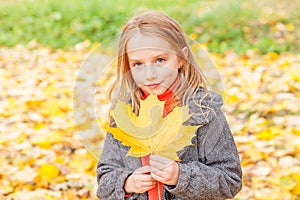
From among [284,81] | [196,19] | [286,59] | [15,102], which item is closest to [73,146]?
[15,102]

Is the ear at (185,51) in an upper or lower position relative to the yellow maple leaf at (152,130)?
upper

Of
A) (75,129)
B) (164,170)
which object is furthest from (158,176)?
(75,129)

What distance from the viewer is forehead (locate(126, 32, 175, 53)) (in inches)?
67.3

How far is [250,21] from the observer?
6.01 meters

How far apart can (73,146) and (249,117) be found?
3.83 feet

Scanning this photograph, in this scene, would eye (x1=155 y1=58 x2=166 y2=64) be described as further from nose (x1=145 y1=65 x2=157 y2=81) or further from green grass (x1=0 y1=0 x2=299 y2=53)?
green grass (x1=0 y1=0 x2=299 y2=53)

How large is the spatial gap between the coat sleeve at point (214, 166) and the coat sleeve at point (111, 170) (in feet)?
0.62

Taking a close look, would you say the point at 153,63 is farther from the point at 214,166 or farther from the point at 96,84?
the point at 214,166

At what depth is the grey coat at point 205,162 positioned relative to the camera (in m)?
1.78

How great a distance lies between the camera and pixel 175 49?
177 cm

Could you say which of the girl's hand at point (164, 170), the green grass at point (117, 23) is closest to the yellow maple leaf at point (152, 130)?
the girl's hand at point (164, 170)

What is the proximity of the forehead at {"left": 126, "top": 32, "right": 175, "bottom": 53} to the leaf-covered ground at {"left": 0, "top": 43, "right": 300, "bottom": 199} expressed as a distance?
3.67 feet

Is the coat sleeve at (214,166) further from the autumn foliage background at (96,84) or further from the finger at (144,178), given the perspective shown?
the autumn foliage background at (96,84)

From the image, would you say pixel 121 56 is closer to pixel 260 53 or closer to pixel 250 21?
pixel 260 53
